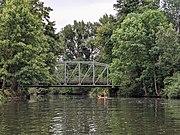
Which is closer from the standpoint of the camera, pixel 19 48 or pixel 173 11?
pixel 19 48

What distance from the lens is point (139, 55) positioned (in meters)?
71.2

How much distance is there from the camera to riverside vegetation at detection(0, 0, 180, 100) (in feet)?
190

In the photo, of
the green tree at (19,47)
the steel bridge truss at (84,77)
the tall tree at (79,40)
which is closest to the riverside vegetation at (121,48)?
the green tree at (19,47)

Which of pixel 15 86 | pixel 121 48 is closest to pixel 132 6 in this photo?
pixel 121 48

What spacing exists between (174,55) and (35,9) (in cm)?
2350

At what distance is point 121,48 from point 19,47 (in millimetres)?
21160

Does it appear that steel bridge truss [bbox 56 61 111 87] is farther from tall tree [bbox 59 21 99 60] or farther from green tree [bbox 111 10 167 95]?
tall tree [bbox 59 21 99 60]

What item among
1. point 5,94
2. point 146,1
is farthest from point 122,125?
point 146,1

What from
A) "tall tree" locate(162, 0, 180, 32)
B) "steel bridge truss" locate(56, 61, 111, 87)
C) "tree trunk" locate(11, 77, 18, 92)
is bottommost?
"tree trunk" locate(11, 77, 18, 92)

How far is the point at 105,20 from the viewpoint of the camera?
118m

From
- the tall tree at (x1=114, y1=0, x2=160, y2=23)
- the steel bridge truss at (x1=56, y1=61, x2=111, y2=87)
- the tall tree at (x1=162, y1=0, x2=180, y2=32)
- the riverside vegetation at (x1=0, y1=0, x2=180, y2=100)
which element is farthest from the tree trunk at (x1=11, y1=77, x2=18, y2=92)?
the tall tree at (x1=162, y1=0, x2=180, y2=32)

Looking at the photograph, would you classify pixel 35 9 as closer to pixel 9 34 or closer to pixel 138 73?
pixel 9 34

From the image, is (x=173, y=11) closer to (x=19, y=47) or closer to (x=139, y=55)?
(x=139, y=55)

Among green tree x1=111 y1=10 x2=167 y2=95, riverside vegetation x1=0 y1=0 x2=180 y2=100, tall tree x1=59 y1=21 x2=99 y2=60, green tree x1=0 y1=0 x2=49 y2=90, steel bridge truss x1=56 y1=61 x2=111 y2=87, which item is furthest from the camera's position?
tall tree x1=59 y1=21 x2=99 y2=60
